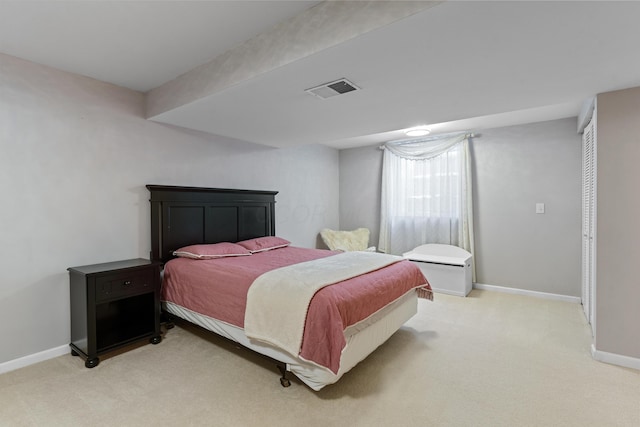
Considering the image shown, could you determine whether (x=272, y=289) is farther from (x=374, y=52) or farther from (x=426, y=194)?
(x=426, y=194)

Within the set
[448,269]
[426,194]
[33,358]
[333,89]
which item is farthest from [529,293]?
[33,358]

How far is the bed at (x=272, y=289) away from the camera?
1964mm

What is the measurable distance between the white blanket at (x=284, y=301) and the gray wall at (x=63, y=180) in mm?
1668

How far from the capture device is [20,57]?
7.74 ft

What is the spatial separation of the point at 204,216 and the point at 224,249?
589 millimetres

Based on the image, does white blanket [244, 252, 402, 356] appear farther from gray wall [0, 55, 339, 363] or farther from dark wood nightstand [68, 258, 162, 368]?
gray wall [0, 55, 339, 363]

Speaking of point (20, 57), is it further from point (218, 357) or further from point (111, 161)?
point (218, 357)

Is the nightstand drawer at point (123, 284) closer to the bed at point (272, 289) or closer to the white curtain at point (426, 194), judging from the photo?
the bed at point (272, 289)

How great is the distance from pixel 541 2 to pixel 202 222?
3.37 m

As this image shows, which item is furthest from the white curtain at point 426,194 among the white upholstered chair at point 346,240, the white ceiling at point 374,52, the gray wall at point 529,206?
the white ceiling at point 374,52

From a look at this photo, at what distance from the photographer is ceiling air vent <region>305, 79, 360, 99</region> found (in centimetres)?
216

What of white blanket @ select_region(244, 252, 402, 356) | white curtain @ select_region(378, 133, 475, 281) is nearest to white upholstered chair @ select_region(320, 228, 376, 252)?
white curtain @ select_region(378, 133, 475, 281)

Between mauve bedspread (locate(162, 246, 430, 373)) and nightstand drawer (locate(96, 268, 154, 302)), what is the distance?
0.87 feet

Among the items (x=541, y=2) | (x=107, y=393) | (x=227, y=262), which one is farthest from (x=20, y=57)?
(x=541, y=2)
